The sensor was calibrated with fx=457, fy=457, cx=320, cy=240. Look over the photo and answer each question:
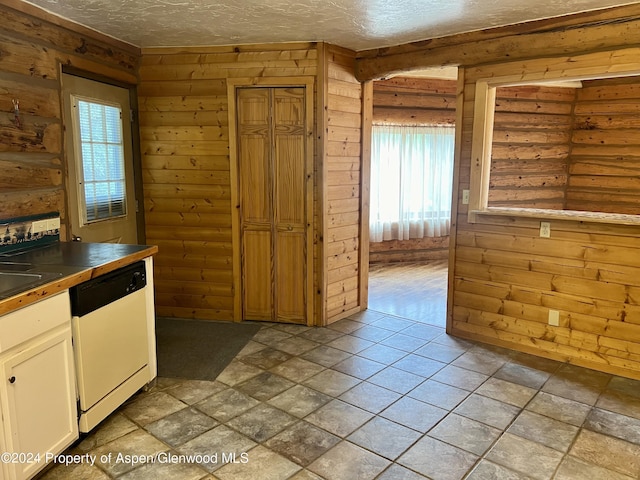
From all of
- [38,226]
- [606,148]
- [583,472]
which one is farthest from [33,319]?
[606,148]

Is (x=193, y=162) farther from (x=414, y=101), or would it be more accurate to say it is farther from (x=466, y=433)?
(x=414, y=101)

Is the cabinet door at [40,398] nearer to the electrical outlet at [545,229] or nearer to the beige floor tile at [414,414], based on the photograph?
the beige floor tile at [414,414]

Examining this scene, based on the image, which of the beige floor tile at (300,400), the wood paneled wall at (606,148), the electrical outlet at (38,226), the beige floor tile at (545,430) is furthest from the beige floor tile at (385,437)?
the wood paneled wall at (606,148)

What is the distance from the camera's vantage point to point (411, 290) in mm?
5355

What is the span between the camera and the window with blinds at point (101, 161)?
138 inches

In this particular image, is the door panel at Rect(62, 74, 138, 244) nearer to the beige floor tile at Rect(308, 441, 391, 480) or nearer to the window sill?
the beige floor tile at Rect(308, 441, 391, 480)

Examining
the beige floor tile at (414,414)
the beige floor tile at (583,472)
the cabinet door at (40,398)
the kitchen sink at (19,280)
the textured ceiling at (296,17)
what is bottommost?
the beige floor tile at (583,472)

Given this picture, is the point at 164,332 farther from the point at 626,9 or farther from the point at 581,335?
the point at 626,9

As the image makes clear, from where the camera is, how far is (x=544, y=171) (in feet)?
20.1

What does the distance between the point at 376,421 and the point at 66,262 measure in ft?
6.31

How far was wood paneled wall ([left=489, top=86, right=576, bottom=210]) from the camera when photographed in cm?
586

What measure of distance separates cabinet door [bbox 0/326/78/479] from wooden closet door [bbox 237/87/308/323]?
209 centimetres

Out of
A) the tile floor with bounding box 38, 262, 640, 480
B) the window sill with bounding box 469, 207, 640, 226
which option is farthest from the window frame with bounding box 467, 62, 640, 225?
the tile floor with bounding box 38, 262, 640, 480

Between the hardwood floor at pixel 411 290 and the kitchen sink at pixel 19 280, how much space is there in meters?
3.16
